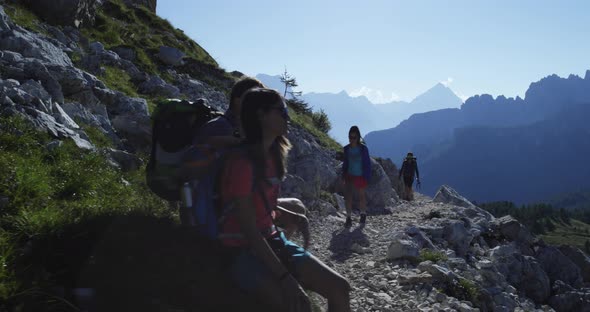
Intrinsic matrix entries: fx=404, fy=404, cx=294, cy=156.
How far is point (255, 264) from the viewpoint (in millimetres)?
3811

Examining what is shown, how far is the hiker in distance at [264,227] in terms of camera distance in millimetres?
3688

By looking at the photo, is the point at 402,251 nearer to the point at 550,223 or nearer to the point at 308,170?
the point at 308,170

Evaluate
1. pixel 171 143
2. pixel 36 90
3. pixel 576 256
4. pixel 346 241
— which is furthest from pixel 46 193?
pixel 576 256

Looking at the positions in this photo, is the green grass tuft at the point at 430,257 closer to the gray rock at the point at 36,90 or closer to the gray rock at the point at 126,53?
the gray rock at the point at 36,90

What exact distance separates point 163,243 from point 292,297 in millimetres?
2181

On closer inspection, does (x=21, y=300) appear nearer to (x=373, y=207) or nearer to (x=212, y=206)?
(x=212, y=206)

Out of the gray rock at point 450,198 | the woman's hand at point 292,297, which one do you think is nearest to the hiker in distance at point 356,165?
the woman's hand at point 292,297

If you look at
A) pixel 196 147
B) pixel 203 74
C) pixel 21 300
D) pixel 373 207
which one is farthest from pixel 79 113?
pixel 203 74

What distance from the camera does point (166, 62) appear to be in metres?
22.3

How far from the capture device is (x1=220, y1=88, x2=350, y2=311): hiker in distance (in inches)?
145

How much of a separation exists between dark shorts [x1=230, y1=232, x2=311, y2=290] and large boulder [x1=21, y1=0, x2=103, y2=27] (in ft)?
54.2

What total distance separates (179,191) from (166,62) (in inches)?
757

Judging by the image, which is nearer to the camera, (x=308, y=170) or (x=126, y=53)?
(x=308, y=170)

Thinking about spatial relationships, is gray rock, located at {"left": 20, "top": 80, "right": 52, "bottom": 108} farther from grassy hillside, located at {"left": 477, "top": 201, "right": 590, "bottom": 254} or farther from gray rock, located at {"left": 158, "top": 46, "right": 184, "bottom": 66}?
grassy hillside, located at {"left": 477, "top": 201, "right": 590, "bottom": 254}
